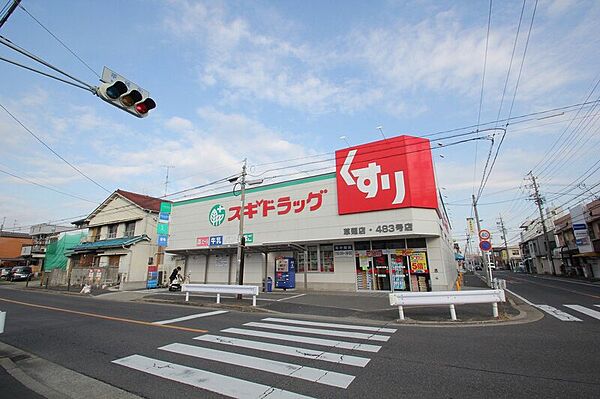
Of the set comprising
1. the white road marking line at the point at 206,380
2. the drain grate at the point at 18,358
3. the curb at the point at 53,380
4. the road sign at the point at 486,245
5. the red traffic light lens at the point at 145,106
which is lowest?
the curb at the point at 53,380

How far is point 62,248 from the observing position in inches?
1388

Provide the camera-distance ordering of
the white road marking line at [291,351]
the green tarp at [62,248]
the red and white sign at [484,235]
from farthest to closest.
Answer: the green tarp at [62,248] → the red and white sign at [484,235] → the white road marking line at [291,351]

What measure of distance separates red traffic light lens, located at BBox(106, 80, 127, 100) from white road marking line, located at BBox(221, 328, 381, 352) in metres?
6.21

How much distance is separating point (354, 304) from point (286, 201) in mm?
8962

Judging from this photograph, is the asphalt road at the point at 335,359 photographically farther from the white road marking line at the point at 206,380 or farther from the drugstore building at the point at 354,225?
the drugstore building at the point at 354,225

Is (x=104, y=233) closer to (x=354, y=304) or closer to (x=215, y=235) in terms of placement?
(x=215, y=235)

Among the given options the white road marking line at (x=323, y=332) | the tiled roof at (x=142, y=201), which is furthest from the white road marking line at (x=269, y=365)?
the tiled roof at (x=142, y=201)

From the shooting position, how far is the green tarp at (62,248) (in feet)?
114

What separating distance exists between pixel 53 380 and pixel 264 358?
138 inches

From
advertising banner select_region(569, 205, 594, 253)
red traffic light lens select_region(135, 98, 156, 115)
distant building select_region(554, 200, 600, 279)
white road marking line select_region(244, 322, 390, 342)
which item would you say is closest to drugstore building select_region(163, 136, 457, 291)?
white road marking line select_region(244, 322, 390, 342)

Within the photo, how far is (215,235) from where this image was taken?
22.2m

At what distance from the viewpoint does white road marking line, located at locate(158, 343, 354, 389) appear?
4.33m

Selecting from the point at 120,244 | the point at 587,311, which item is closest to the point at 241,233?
the point at 587,311

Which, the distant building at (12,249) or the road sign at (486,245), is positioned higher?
the distant building at (12,249)
